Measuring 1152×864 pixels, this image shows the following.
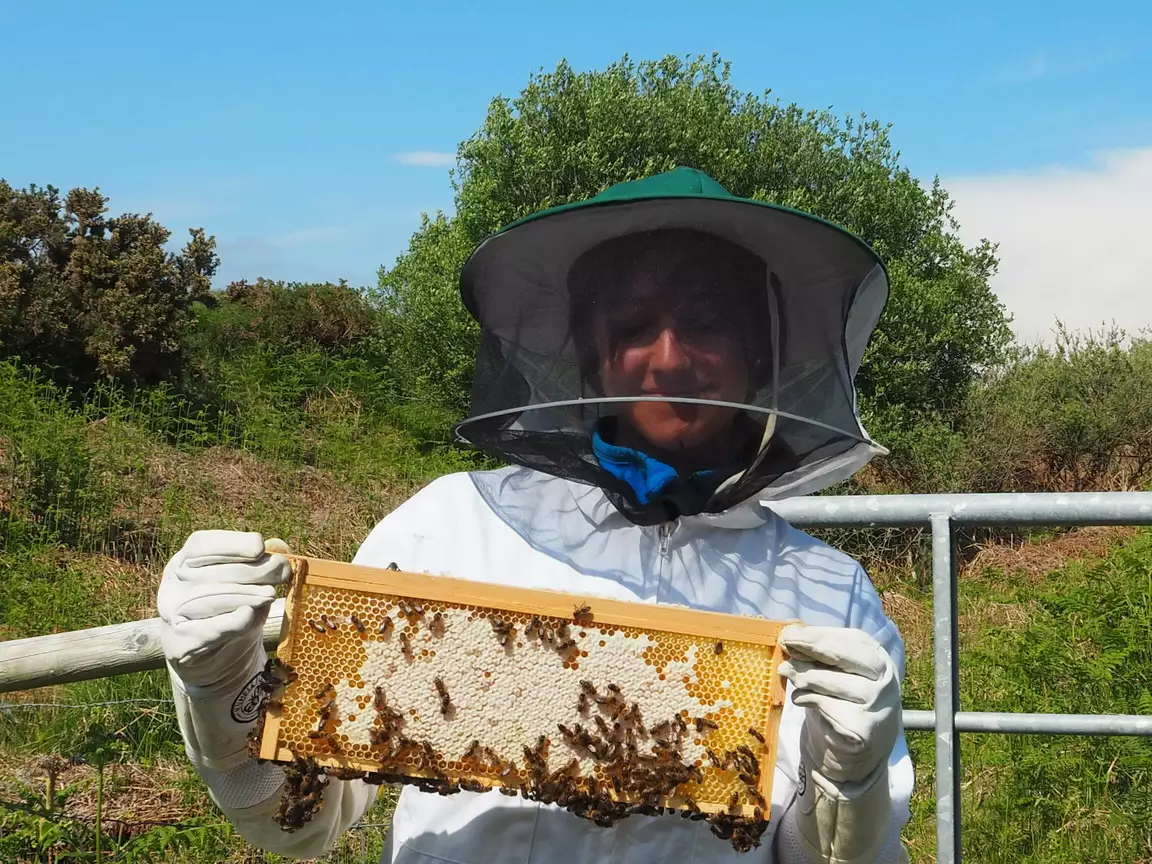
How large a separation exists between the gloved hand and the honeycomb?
0.07 m

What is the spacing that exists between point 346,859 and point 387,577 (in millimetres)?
2721

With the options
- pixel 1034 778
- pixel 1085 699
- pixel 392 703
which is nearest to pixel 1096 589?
pixel 1085 699

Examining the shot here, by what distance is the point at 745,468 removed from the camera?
215 cm

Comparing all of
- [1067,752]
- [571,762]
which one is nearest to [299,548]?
[1067,752]

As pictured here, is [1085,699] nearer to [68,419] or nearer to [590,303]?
[590,303]

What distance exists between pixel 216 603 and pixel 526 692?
1.87 ft

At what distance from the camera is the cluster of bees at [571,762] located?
183 centimetres

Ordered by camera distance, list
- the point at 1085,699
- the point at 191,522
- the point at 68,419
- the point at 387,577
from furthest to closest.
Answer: the point at 68,419
the point at 191,522
the point at 1085,699
the point at 387,577

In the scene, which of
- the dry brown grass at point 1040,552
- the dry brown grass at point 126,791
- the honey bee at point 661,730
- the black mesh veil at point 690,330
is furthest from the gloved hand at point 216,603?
the dry brown grass at point 1040,552

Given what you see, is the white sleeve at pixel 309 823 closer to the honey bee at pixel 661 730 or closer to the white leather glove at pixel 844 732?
the honey bee at pixel 661 730

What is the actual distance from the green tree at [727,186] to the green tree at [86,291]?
419cm

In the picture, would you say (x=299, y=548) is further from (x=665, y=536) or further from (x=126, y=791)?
(x=665, y=536)

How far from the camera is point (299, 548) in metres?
8.23

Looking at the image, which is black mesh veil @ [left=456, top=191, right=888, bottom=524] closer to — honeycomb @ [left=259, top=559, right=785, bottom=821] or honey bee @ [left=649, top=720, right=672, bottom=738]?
Result: honeycomb @ [left=259, top=559, right=785, bottom=821]
